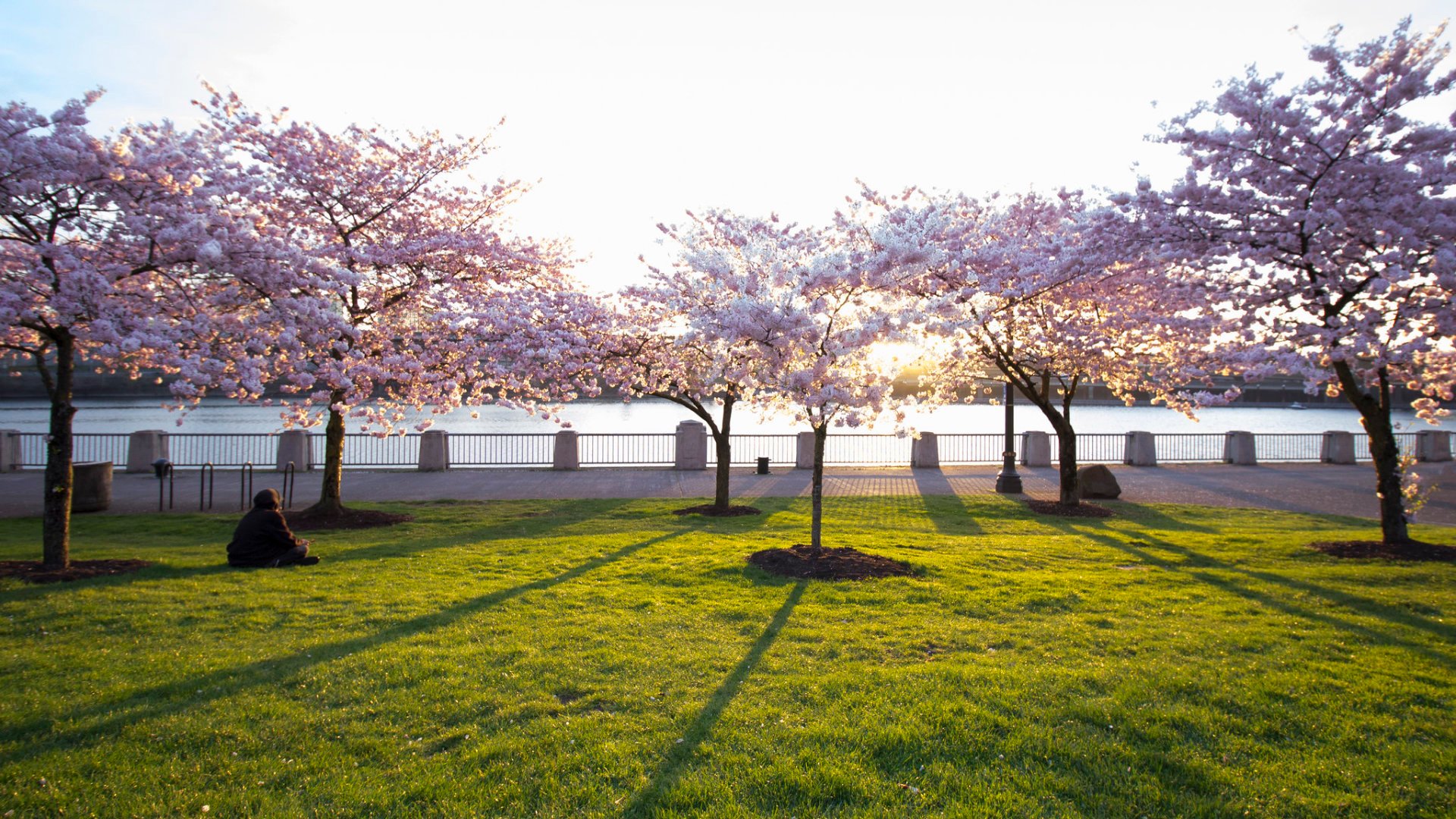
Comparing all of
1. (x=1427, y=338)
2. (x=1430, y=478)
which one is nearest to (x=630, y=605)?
(x=1427, y=338)

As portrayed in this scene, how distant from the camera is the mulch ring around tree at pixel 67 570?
27.5 ft

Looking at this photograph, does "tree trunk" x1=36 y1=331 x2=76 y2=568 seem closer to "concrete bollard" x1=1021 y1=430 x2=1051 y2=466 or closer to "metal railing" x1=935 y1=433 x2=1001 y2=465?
"concrete bollard" x1=1021 y1=430 x2=1051 y2=466

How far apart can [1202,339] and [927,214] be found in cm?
430

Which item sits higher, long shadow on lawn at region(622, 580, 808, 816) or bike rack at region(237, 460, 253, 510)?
bike rack at region(237, 460, 253, 510)

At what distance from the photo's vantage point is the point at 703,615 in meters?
7.43

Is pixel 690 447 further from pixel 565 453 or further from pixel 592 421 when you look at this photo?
pixel 592 421

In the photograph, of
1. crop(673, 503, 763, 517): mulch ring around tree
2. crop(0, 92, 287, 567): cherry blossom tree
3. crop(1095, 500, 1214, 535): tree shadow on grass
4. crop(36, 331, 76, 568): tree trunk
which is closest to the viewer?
crop(0, 92, 287, 567): cherry blossom tree

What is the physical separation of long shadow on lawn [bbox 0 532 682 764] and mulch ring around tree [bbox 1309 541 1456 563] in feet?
35.0

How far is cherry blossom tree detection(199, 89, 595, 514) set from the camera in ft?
41.0

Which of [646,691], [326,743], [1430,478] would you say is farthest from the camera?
[1430,478]

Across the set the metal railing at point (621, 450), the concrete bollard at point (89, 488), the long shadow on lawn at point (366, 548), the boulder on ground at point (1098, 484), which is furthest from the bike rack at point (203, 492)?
the boulder on ground at point (1098, 484)

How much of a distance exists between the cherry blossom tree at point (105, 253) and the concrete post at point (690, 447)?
1374 cm

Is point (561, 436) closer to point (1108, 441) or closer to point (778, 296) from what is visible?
point (778, 296)

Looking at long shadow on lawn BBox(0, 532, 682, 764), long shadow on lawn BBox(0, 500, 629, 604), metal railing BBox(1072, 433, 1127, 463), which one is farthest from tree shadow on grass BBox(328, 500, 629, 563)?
metal railing BBox(1072, 433, 1127, 463)
